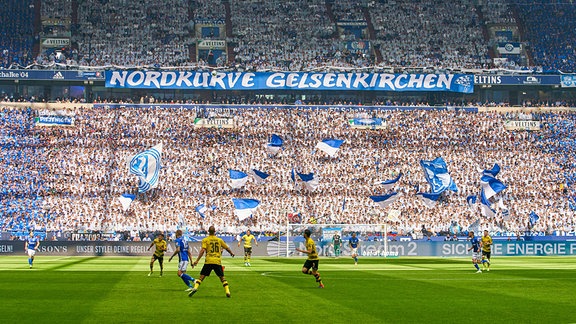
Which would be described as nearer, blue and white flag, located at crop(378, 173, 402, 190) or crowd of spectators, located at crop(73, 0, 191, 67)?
blue and white flag, located at crop(378, 173, 402, 190)

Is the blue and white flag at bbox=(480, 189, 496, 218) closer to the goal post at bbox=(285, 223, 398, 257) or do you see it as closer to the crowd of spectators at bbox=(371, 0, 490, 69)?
the goal post at bbox=(285, 223, 398, 257)

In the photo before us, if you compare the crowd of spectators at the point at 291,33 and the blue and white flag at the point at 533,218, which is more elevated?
the crowd of spectators at the point at 291,33

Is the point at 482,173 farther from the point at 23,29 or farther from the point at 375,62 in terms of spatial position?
the point at 23,29

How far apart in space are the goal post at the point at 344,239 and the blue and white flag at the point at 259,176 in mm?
12866

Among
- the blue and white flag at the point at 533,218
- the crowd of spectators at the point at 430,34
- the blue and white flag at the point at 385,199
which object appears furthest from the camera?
the crowd of spectators at the point at 430,34

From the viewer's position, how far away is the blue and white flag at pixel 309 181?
270 feet

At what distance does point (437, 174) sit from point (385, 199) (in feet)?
21.5

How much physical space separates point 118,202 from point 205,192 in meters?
7.74

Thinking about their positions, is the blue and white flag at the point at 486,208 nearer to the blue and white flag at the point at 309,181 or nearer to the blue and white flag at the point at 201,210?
the blue and white flag at the point at 309,181

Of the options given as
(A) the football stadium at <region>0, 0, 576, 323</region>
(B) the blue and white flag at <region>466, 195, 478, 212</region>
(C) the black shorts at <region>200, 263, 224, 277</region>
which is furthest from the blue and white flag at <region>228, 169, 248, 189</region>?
(C) the black shorts at <region>200, 263, 224, 277</region>

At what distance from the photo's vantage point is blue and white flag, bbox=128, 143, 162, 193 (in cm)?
8069

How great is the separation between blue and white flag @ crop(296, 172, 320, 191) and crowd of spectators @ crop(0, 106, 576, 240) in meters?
0.64

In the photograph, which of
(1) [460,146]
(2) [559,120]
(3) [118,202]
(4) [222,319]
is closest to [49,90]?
(3) [118,202]

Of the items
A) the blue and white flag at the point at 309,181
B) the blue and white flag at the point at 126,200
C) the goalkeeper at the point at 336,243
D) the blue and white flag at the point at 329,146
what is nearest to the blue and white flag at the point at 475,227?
the blue and white flag at the point at 309,181
